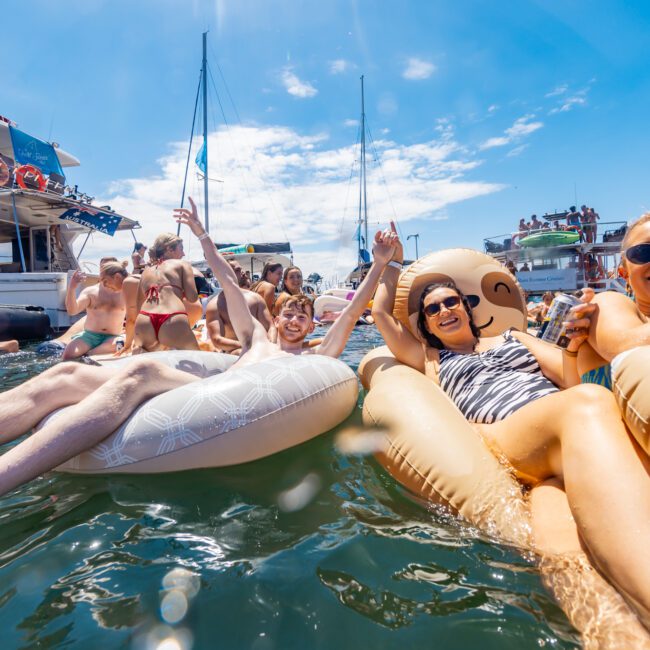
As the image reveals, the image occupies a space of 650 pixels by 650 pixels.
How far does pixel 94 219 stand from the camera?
45.2 feet

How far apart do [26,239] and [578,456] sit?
17.4 metres

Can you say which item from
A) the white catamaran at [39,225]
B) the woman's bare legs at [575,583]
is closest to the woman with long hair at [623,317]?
the woman's bare legs at [575,583]

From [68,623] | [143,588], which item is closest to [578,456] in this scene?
[143,588]

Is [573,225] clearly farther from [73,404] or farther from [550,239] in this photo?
[73,404]

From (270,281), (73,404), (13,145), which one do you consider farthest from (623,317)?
(13,145)

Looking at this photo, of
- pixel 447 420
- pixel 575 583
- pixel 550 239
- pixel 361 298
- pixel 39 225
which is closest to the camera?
pixel 575 583

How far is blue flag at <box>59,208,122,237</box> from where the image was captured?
13.4m

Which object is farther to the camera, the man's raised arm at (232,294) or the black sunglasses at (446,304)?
the man's raised arm at (232,294)

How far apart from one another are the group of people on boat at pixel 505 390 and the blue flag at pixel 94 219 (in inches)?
492

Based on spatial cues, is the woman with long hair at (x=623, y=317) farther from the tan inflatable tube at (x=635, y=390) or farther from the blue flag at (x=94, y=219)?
the blue flag at (x=94, y=219)

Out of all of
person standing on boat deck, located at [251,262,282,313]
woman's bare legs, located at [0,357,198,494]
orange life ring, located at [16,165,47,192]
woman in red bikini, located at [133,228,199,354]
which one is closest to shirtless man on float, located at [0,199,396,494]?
woman's bare legs, located at [0,357,198,494]

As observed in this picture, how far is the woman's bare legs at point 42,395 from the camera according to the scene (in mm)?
2088

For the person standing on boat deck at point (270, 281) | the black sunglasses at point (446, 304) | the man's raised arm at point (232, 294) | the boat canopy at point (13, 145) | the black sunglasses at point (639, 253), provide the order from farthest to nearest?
the boat canopy at point (13, 145), the person standing on boat deck at point (270, 281), the man's raised arm at point (232, 294), the black sunglasses at point (446, 304), the black sunglasses at point (639, 253)

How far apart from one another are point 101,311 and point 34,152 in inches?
517
